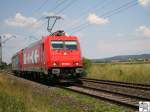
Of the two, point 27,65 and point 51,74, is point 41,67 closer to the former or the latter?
point 51,74

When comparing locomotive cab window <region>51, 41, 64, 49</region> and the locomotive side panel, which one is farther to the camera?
the locomotive side panel

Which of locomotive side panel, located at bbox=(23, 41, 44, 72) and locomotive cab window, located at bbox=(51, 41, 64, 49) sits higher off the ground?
locomotive cab window, located at bbox=(51, 41, 64, 49)

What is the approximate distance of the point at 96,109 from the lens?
447 inches

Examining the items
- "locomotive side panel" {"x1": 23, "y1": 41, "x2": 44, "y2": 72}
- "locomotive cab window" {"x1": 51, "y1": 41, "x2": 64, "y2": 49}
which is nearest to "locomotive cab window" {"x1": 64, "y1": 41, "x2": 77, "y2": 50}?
"locomotive cab window" {"x1": 51, "y1": 41, "x2": 64, "y2": 49}

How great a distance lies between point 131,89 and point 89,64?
2172 cm

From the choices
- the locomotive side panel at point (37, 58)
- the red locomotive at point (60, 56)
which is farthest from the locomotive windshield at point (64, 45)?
the locomotive side panel at point (37, 58)

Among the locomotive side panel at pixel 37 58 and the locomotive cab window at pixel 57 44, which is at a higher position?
the locomotive cab window at pixel 57 44

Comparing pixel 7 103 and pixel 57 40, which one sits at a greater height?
pixel 57 40

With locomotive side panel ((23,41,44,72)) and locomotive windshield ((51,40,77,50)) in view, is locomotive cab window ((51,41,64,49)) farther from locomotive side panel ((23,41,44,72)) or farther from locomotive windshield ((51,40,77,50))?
locomotive side panel ((23,41,44,72))

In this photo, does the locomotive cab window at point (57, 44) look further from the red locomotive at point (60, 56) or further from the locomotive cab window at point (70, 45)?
the locomotive cab window at point (70, 45)

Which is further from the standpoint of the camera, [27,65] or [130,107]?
[27,65]

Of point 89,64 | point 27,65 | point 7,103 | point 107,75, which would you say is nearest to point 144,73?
point 107,75

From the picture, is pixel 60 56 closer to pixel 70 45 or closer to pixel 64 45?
pixel 64 45

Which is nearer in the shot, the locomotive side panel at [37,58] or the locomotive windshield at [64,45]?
the locomotive windshield at [64,45]
